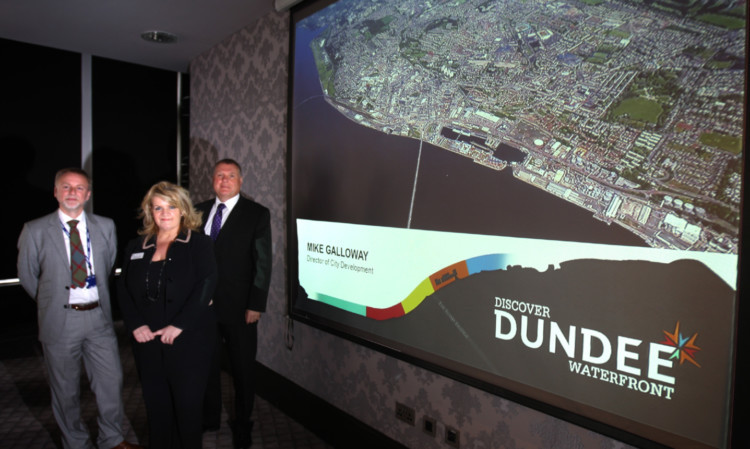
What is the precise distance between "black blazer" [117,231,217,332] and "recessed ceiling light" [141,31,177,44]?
2.43m

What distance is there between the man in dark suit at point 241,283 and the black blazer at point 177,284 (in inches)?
17.4

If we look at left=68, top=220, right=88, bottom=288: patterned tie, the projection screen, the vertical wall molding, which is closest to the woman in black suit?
left=68, top=220, right=88, bottom=288: patterned tie

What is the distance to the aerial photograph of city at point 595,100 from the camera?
1246mm

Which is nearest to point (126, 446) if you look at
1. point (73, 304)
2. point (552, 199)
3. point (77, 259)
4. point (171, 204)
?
point (73, 304)

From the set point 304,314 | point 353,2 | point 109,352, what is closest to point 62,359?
point 109,352

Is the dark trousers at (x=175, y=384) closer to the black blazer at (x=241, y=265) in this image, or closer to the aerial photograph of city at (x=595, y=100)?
the black blazer at (x=241, y=265)

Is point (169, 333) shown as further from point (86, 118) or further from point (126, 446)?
point (86, 118)

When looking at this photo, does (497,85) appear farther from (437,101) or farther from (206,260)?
(206,260)

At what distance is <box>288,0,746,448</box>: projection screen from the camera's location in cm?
127

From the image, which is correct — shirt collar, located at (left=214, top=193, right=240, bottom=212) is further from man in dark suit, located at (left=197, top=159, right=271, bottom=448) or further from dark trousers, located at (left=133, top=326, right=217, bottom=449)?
dark trousers, located at (left=133, top=326, right=217, bottom=449)

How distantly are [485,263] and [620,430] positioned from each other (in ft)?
2.29

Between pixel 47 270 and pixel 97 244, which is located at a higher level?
pixel 97 244

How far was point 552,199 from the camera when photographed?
5.22 feet

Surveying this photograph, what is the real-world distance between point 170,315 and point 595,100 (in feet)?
6.30
